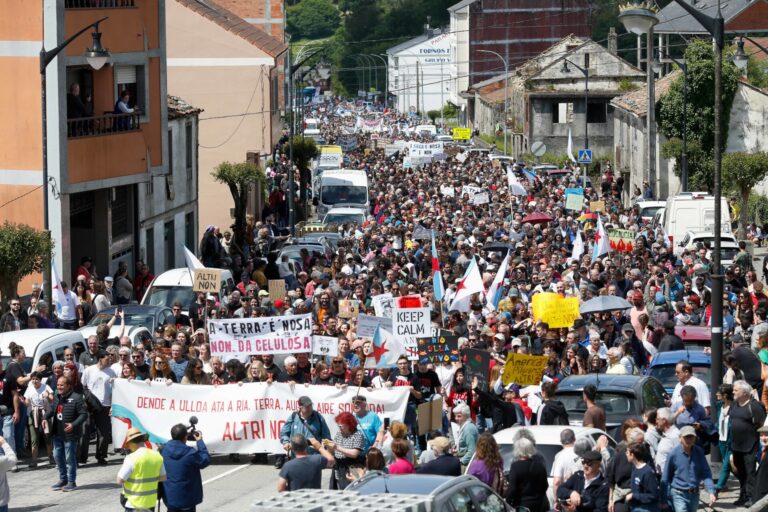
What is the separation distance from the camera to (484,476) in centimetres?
1291

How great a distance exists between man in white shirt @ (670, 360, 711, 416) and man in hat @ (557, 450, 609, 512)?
368 cm

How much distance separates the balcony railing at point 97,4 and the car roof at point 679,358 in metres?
17.2

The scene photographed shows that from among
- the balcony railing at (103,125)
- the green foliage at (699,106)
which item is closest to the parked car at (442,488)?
the balcony railing at (103,125)

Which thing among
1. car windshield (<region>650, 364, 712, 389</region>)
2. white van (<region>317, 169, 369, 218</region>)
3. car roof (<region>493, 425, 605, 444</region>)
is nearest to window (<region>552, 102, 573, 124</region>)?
white van (<region>317, 169, 369, 218</region>)

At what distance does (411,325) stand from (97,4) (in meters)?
16.1

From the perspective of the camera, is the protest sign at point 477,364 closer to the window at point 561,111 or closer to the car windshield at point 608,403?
the car windshield at point 608,403

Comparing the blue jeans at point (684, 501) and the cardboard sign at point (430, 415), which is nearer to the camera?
the blue jeans at point (684, 501)

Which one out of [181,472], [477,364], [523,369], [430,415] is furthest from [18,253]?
A: [181,472]

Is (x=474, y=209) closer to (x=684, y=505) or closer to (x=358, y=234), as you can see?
(x=358, y=234)

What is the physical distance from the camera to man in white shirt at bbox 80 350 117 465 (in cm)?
1853

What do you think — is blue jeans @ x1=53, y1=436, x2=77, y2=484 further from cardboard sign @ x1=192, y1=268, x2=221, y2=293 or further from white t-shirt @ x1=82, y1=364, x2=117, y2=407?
cardboard sign @ x1=192, y1=268, x2=221, y2=293

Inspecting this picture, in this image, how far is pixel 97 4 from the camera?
107 feet

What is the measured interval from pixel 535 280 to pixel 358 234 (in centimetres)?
1325

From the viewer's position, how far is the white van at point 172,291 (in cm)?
2764
